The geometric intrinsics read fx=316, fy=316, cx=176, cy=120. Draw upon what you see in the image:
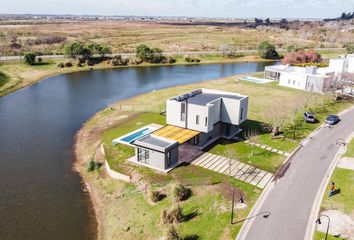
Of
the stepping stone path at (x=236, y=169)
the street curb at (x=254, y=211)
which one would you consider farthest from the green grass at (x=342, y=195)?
the stepping stone path at (x=236, y=169)

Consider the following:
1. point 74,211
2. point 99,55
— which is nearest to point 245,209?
point 74,211

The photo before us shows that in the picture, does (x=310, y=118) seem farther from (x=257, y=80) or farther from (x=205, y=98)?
(x=257, y=80)

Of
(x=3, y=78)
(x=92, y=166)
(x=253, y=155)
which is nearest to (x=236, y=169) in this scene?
(x=253, y=155)

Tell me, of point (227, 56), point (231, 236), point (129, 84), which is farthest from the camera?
point (227, 56)

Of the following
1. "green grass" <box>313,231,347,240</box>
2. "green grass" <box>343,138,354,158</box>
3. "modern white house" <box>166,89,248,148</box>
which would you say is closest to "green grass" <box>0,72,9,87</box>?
"modern white house" <box>166,89,248,148</box>

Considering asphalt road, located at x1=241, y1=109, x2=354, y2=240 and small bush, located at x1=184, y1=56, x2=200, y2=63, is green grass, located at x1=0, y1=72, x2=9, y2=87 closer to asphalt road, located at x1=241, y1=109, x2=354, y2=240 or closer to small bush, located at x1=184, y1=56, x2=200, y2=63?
small bush, located at x1=184, y1=56, x2=200, y2=63

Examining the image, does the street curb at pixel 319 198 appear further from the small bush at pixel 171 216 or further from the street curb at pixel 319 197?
the small bush at pixel 171 216

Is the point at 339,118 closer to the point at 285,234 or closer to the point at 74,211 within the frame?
the point at 285,234
